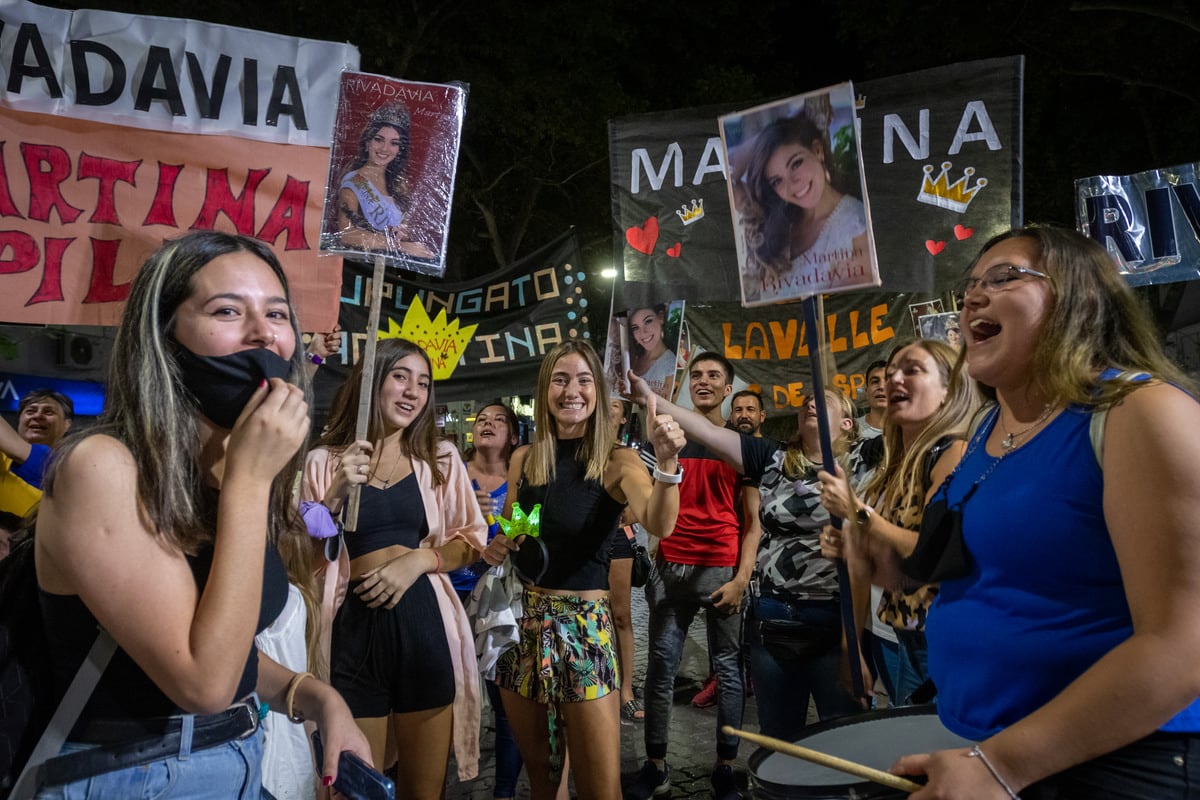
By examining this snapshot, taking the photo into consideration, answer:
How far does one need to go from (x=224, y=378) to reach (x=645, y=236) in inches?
148

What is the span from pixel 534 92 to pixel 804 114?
44.3ft

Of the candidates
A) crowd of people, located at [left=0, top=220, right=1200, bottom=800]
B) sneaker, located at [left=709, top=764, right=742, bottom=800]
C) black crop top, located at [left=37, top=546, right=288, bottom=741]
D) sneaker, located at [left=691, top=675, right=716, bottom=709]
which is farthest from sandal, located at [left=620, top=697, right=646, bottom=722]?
black crop top, located at [left=37, top=546, right=288, bottom=741]

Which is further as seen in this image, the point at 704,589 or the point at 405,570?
the point at 704,589

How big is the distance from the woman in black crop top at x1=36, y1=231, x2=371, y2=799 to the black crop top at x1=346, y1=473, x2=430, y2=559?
1.81 m

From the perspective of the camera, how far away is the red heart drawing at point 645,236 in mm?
5188

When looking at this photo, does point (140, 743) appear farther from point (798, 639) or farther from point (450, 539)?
point (798, 639)

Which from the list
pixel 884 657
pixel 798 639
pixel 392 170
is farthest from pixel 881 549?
pixel 392 170

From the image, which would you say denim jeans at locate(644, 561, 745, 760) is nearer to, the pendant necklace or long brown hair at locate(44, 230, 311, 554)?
the pendant necklace

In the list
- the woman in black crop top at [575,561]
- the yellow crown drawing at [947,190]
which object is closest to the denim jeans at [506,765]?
the woman in black crop top at [575,561]

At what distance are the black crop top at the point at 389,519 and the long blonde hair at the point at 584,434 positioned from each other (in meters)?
0.54

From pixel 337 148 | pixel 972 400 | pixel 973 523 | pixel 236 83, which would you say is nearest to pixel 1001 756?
pixel 973 523

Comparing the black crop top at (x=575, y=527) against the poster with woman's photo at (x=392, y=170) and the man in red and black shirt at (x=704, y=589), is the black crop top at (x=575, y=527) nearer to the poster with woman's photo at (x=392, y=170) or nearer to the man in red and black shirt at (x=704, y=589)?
the poster with woman's photo at (x=392, y=170)

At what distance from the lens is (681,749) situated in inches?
220

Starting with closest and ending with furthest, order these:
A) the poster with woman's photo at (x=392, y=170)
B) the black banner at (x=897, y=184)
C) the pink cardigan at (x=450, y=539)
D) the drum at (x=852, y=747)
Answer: the drum at (x=852, y=747), the pink cardigan at (x=450, y=539), the poster with woman's photo at (x=392, y=170), the black banner at (x=897, y=184)
